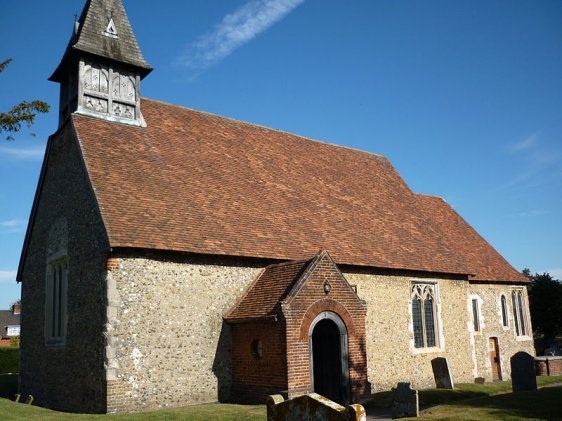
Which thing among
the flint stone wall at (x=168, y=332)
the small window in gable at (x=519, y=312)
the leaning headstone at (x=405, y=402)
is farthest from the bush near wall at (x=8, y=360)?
the small window in gable at (x=519, y=312)

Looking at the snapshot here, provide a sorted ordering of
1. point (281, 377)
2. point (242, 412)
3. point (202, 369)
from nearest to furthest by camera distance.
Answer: point (242, 412), point (281, 377), point (202, 369)

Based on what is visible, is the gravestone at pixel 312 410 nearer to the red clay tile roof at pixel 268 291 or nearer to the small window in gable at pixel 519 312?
the red clay tile roof at pixel 268 291

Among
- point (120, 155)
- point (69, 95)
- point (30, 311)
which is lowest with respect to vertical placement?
point (30, 311)

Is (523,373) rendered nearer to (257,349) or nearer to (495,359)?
(257,349)

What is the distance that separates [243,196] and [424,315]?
29.1ft

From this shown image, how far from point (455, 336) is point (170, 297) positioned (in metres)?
13.0

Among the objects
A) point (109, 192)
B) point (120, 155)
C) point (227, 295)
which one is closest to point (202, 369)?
point (227, 295)

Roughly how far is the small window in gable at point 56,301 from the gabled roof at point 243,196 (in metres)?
3.88

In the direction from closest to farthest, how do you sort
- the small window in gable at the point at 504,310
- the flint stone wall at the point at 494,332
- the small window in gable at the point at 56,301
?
the small window in gable at the point at 56,301
the flint stone wall at the point at 494,332
the small window in gable at the point at 504,310

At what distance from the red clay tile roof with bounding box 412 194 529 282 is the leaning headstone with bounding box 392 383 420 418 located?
42.9ft

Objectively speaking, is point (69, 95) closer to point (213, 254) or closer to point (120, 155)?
point (120, 155)

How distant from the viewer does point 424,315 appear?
68.9 feet

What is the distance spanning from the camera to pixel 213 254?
15570 millimetres

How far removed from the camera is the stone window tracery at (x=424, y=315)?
2070cm
